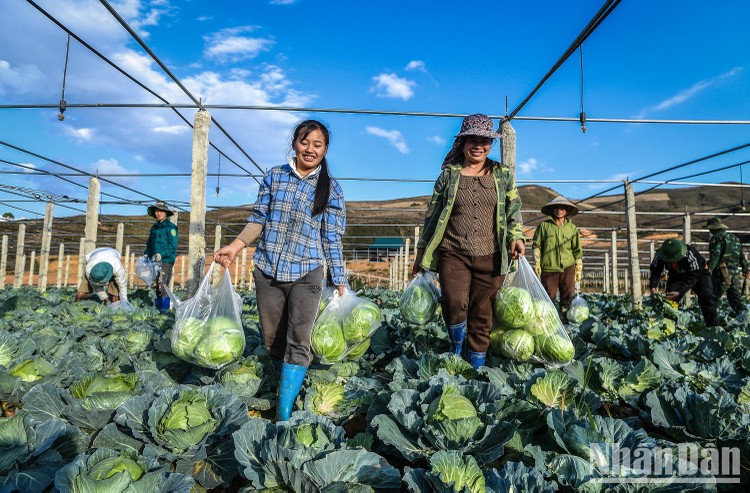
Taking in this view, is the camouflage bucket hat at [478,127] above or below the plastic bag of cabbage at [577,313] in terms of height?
above

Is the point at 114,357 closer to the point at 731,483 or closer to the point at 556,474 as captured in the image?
the point at 556,474

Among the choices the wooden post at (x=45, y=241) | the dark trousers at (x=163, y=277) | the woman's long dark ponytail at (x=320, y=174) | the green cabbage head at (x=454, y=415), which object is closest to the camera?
the green cabbage head at (x=454, y=415)

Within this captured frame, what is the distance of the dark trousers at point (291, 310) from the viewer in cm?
278

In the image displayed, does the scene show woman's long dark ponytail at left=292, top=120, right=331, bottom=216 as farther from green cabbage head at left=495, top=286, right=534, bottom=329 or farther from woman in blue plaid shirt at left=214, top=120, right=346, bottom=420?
green cabbage head at left=495, top=286, right=534, bottom=329

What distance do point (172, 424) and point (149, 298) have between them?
28.8 feet

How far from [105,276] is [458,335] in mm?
5461

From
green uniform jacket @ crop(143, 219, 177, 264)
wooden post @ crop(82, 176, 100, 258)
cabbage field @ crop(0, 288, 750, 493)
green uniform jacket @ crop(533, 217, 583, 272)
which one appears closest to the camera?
cabbage field @ crop(0, 288, 750, 493)

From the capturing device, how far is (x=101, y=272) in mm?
6516

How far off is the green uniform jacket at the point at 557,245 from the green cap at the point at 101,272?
6127 millimetres

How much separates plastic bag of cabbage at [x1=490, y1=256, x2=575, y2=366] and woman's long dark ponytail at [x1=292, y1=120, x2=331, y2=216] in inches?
59.7

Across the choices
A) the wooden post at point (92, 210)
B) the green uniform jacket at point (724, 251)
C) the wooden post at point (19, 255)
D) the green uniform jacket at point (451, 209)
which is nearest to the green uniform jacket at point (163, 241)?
the wooden post at point (92, 210)

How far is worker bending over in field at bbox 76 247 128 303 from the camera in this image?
21.5 ft

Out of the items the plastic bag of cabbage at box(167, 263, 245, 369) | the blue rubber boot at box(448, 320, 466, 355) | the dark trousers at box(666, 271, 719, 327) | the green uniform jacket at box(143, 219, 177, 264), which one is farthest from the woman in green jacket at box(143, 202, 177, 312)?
the dark trousers at box(666, 271, 719, 327)

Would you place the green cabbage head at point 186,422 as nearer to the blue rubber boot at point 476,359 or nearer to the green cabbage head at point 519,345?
the blue rubber boot at point 476,359
